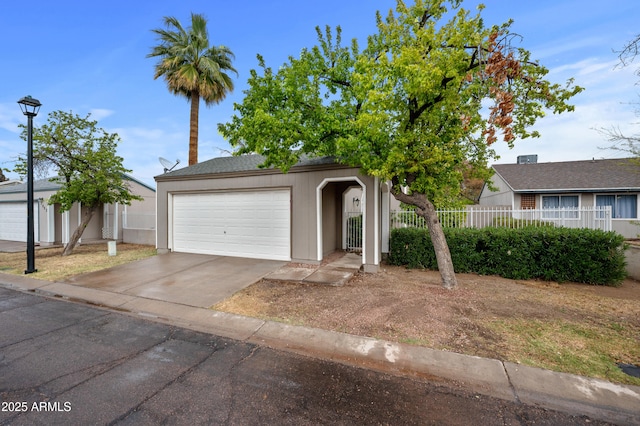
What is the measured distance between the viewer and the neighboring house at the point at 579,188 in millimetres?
13406

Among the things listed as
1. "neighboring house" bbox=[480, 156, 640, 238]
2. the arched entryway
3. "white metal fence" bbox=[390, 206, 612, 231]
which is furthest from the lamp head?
"neighboring house" bbox=[480, 156, 640, 238]

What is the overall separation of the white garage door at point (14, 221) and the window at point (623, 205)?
95.4ft

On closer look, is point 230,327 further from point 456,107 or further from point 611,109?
point 611,109

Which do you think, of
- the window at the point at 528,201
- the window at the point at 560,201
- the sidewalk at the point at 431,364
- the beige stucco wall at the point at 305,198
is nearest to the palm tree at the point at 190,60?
the beige stucco wall at the point at 305,198

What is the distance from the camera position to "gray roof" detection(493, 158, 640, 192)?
13633 millimetres

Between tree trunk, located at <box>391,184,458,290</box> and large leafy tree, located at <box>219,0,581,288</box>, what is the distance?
0.02 metres

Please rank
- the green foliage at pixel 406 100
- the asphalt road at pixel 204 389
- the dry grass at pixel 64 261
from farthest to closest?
the dry grass at pixel 64 261 < the green foliage at pixel 406 100 < the asphalt road at pixel 204 389

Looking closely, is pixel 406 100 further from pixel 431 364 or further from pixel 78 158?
pixel 78 158

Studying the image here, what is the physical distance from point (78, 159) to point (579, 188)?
22.2 m

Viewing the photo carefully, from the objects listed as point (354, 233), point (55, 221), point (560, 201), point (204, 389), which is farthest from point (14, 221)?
point (560, 201)

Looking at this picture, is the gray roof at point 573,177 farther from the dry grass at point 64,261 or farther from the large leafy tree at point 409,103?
the dry grass at point 64,261

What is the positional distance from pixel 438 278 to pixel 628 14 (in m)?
5.87

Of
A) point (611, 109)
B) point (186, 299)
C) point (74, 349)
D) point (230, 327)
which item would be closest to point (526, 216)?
point (611, 109)

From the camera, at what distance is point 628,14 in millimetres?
4453
